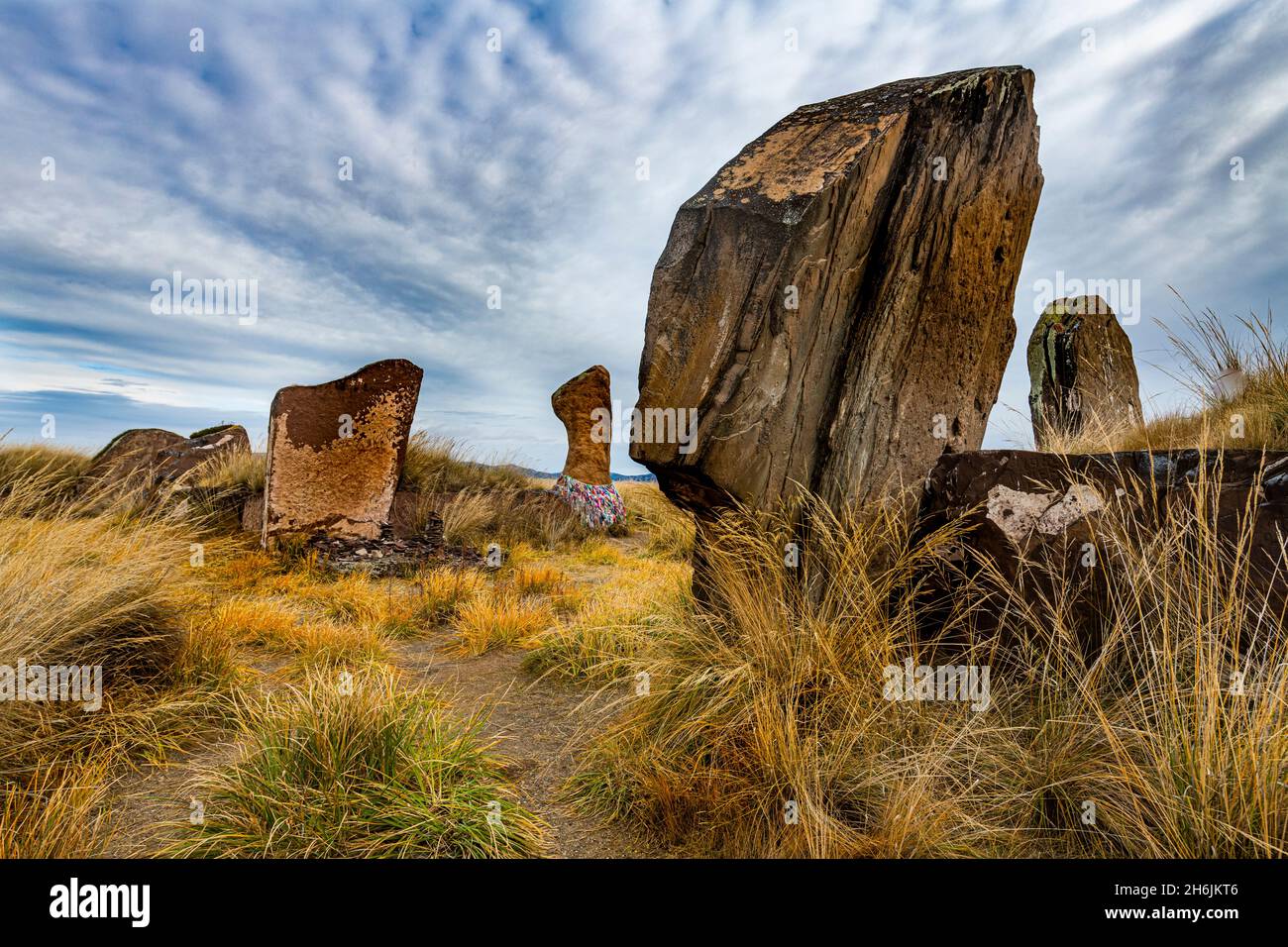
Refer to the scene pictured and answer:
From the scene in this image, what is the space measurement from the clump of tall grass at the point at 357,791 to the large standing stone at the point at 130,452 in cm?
826

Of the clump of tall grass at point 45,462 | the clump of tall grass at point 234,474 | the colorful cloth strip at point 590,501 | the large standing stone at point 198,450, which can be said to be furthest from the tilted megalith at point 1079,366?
the clump of tall grass at point 45,462

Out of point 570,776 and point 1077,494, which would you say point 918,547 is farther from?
point 570,776

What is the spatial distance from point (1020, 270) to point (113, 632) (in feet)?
15.3

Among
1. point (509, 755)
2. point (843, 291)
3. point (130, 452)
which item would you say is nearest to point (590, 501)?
point (130, 452)

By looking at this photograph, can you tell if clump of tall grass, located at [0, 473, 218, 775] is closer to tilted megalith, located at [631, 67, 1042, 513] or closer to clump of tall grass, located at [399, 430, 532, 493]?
tilted megalith, located at [631, 67, 1042, 513]

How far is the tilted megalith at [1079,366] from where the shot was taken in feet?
30.4

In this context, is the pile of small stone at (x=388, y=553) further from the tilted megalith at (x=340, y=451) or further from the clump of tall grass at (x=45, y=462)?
the clump of tall grass at (x=45, y=462)

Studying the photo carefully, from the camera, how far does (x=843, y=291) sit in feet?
10.2

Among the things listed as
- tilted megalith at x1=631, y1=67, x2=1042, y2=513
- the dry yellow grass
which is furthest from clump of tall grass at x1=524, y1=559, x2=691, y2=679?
tilted megalith at x1=631, y1=67, x2=1042, y2=513

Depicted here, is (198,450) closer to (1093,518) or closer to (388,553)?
(388,553)

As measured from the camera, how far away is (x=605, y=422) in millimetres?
10555

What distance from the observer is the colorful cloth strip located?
32.4 ft

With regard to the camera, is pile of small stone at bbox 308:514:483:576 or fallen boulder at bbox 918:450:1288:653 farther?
pile of small stone at bbox 308:514:483:576

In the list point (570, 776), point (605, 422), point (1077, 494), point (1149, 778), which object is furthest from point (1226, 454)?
point (605, 422)
